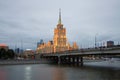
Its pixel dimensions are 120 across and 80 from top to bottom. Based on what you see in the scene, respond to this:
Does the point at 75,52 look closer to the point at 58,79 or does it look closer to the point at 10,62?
the point at 10,62

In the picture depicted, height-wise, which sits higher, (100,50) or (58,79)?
(100,50)

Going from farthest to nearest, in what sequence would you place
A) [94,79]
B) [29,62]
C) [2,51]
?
[2,51], [29,62], [94,79]

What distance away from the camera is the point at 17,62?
13312 cm

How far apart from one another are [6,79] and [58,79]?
13197 mm

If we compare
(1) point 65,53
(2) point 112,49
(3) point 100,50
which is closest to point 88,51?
(3) point 100,50

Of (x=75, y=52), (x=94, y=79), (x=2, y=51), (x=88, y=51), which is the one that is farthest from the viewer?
(x=2, y=51)

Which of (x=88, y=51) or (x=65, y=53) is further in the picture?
(x=65, y=53)

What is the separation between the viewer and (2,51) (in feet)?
508

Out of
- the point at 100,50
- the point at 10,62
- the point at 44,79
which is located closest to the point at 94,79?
the point at 44,79

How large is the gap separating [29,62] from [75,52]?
3419 centimetres

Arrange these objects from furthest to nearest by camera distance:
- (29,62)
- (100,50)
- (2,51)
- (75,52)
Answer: (2,51)
(29,62)
(75,52)
(100,50)

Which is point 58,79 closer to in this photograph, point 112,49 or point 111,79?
point 111,79

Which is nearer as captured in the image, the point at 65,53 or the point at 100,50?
the point at 100,50

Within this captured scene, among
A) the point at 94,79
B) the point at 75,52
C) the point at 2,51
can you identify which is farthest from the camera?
the point at 2,51
